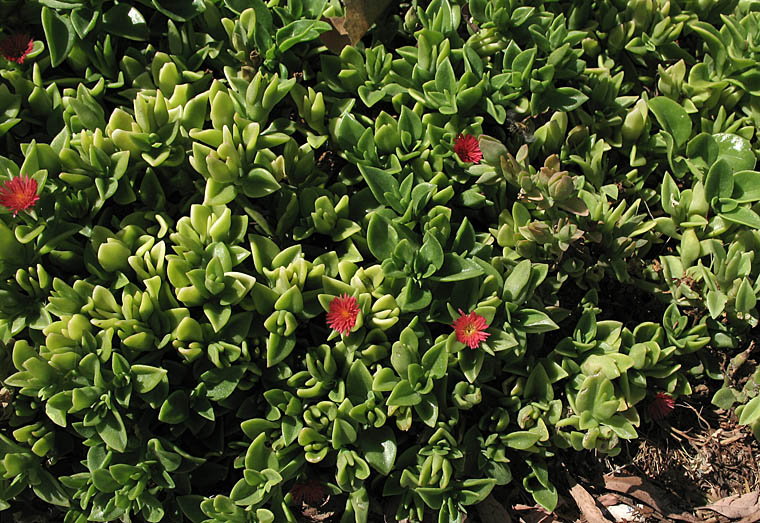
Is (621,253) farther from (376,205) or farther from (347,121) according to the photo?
(347,121)

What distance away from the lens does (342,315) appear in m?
2.37

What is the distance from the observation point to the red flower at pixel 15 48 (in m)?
2.73

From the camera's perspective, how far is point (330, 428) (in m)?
2.45

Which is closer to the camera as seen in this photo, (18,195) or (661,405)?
(18,195)

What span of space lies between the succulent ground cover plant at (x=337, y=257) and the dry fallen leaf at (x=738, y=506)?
35cm

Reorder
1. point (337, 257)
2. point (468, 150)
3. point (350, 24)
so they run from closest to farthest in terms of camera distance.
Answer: point (337, 257) < point (468, 150) < point (350, 24)

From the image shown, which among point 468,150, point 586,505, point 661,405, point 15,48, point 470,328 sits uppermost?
point 15,48

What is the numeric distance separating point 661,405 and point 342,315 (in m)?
1.39

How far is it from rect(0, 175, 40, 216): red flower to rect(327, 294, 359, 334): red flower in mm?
1056

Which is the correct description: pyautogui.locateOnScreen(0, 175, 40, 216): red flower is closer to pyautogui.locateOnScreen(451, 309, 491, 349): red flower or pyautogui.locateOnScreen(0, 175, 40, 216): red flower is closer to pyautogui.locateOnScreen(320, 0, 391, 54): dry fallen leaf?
pyautogui.locateOnScreen(320, 0, 391, 54): dry fallen leaf

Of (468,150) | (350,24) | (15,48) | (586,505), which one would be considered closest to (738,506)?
(586,505)

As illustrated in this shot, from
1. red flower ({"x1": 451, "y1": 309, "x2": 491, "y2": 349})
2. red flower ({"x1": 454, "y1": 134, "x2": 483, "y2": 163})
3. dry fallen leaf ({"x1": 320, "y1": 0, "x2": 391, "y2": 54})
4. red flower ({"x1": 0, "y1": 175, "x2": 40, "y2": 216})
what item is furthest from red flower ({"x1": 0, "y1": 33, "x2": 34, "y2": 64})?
red flower ({"x1": 451, "y1": 309, "x2": 491, "y2": 349})

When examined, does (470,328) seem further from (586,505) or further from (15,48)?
(15,48)

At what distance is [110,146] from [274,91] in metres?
0.64
